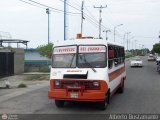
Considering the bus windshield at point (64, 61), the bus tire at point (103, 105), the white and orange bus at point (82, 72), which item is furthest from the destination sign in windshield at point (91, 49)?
the bus tire at point (103, 105)

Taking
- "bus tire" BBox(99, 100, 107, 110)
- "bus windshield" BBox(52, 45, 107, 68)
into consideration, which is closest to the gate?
"bus windshield" BBox(52, 45, 107, 68)

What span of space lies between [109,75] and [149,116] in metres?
2.63

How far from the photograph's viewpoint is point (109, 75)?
13.8 m

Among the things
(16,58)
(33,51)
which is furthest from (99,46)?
(33,51)

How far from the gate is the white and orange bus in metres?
19.4

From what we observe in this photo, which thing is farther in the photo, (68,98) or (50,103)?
(50,103)

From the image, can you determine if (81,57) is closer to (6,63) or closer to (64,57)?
(64,57)

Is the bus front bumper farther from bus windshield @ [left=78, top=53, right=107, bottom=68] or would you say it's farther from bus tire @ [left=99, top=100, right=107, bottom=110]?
bus windshield @ [left=78, top=53, right=107, bottom=68]

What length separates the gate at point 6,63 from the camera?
32750mm

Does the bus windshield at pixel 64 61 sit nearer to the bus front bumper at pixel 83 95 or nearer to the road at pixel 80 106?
the bus front bumper at pixel 83 95

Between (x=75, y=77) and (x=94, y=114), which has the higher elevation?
(x=75, y=77)

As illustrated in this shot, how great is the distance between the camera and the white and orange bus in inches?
502

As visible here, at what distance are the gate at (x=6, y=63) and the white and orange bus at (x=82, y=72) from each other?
1943 centimetres

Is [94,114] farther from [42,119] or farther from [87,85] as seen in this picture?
[42,119]
